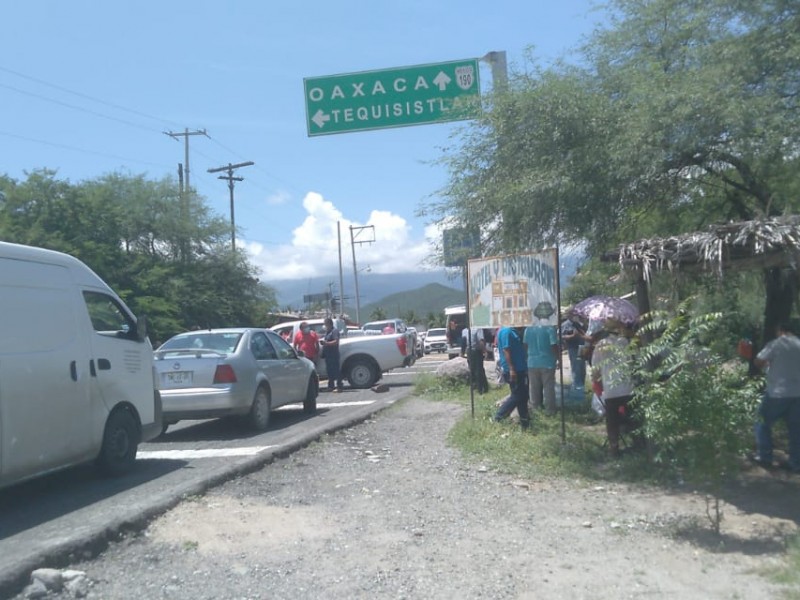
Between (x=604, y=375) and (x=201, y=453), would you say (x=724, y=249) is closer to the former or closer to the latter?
(x=604, y=375)

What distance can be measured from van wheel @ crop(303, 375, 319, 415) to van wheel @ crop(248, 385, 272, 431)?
1.81 meters

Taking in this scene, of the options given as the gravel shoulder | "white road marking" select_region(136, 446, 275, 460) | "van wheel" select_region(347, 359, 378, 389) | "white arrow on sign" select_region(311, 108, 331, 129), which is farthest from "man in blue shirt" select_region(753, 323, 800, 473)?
"van wheel" select_region(347, 359, 378, 389)

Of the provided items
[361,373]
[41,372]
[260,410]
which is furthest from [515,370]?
[361,373]

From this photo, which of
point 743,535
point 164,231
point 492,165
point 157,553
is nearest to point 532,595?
point 743,535

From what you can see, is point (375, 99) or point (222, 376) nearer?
point (222, 376)

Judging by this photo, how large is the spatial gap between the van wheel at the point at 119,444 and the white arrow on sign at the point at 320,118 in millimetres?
6084

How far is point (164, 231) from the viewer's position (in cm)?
3756

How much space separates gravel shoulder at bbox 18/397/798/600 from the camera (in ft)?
18.1

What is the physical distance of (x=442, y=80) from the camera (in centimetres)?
1320

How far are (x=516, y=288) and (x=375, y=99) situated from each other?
14.5 ft

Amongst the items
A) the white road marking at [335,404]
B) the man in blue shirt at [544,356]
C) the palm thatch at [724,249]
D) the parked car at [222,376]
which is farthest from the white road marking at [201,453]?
the white road marking at [335,404]

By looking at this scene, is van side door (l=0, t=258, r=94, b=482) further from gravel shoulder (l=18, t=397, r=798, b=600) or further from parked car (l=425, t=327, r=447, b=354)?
parked car (l=425, t=327, r=447, b=354)

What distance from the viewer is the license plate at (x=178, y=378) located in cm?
1189

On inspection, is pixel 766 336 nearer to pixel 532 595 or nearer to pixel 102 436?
pixel 532 595
